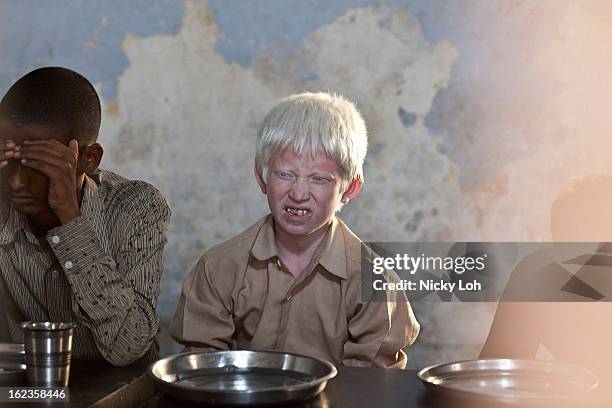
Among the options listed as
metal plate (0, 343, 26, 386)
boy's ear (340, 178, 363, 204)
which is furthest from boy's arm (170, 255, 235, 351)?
metal plate (0, 343, 26, 386)

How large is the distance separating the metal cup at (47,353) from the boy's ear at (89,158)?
0.43 m

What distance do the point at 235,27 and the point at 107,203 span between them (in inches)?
38.0

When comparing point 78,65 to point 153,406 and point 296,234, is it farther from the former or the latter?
point 153,406

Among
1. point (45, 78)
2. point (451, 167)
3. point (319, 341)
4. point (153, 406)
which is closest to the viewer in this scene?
point (153, 406)

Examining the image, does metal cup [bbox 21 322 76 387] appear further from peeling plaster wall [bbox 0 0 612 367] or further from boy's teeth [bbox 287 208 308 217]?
peeling plaster wall [bbox 0 0 612 367]

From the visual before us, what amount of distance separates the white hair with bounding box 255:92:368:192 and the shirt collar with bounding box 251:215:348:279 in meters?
0.09

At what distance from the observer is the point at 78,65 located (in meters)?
2.27

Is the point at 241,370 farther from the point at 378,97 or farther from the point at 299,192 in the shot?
the point at 378,97

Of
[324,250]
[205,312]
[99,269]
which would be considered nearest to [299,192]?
[324,250]

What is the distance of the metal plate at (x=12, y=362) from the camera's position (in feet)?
3.36

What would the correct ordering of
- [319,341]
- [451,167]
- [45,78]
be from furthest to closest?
[451,167]
[319,341]
[45,78]

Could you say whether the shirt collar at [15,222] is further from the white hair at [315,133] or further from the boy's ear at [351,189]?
the boy's ear at [351,189]

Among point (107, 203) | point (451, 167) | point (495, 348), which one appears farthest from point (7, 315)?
point (451, 167)

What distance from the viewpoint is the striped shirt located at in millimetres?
1238
